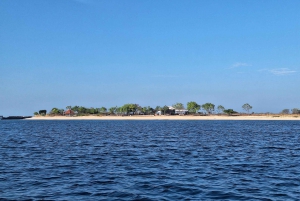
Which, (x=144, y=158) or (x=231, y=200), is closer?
(x=231, y=200)

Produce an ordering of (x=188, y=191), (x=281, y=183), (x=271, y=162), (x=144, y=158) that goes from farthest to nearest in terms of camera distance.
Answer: (x=144, y=158), (x=271, y=162), (x=281, y=183), (x=188, y=191)

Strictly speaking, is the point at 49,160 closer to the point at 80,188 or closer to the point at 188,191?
the point at 80,188

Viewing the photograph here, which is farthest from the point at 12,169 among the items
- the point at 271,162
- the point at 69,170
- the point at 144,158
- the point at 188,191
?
the point at 271,162

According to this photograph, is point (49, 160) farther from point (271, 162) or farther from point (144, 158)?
point (271, 162)

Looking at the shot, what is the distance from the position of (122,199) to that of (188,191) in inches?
160

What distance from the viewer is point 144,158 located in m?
33.3

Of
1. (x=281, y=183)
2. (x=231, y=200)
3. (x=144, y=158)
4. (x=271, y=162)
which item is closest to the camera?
(x=231, y=200)

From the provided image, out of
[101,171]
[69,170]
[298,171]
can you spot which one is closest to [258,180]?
[298,171]

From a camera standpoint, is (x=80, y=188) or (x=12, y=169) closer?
(x=80, y=188)

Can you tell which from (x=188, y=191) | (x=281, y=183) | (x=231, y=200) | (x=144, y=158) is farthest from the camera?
(x=144, y=158)

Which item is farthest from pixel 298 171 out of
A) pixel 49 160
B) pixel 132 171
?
pixel 49 160

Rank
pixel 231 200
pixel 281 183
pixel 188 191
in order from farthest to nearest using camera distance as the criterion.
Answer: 1. pixel 281 183
2. pixel 188 191
3. pixel 231 200

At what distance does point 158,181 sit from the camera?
2242 cm

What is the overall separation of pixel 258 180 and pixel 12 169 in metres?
18.7
